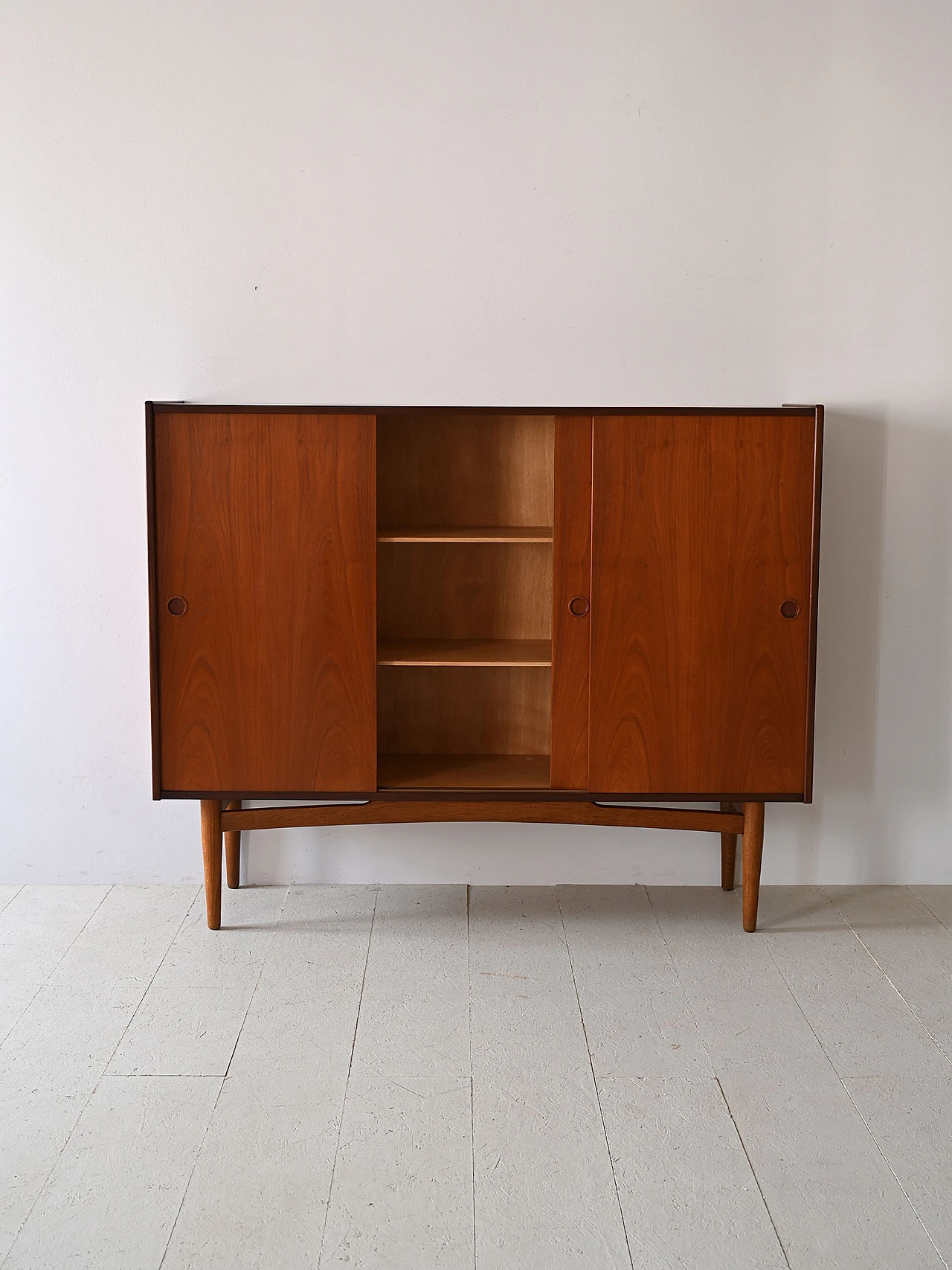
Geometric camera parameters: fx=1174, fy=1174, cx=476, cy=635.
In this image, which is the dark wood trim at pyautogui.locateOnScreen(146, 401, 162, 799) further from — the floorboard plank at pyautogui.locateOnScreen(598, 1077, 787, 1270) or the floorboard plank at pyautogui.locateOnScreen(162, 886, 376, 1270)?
the floorboard plank at pyautogui.locateOnScreen(598, 1077, 787, 1270)

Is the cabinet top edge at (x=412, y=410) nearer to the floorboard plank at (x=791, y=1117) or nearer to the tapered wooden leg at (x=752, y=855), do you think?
the tapered wooden leg at (x=752, y=855)

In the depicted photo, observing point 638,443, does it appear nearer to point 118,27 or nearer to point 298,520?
point 298,520

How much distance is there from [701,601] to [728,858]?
0.83m

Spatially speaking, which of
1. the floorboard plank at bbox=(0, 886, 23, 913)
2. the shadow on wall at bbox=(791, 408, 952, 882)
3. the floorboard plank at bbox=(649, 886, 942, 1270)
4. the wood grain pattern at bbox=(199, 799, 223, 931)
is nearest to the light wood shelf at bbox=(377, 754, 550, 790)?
the wood grain pattern at bbox=(199, 799, 223, 931)

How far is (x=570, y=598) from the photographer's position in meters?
2.79

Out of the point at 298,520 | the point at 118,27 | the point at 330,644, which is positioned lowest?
the point at 330,644

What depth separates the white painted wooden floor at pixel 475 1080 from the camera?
1.82m

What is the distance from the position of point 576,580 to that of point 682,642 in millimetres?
291

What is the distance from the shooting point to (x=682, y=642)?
110 inches

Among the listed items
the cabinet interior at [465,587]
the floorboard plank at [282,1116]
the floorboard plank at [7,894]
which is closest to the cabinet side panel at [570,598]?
the cabinet interior at [465,587]

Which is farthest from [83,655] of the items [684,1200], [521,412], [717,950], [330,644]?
[684,1200]

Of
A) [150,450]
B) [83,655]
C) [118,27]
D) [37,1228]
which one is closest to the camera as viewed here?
[37,1228]

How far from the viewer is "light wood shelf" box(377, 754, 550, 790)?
291cm

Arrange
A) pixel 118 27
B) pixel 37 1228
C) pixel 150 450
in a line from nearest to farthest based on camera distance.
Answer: pixel 37 1228
pixel 150 450
pixel 118 27
